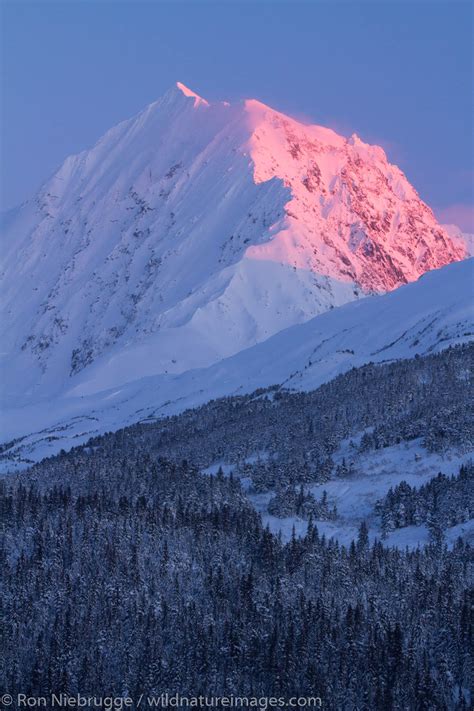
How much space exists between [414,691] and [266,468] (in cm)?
7026

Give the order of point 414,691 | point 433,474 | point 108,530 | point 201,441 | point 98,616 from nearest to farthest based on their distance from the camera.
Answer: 1. point 414,691
2. point 98,616
3. point 108,530
4. point 433,474
5. point 201,441

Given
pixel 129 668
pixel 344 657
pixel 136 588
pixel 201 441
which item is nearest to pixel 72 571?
pixel 136 588

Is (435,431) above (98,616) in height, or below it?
above

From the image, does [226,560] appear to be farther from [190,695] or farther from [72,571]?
[190,695]

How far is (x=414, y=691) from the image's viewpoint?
9381cm

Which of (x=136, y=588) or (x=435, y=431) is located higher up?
(x=435, y=431)

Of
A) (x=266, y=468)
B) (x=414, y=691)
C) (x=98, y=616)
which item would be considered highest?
(x=266, y=468)

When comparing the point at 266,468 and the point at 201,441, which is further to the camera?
the point at 201,441

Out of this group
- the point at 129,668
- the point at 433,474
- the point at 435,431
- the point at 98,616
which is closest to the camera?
the point at 129,668

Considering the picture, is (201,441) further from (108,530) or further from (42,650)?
(42,650)

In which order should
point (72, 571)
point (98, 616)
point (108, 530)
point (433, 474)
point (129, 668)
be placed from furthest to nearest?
point (433, 474) → point (108, 530) → point (72, 571) → point (98, 616) → point (129, 668)

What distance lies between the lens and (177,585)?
4535 inches

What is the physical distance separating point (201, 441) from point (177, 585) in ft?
259

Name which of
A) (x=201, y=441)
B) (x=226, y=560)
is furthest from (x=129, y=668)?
(x=201, y=441)
